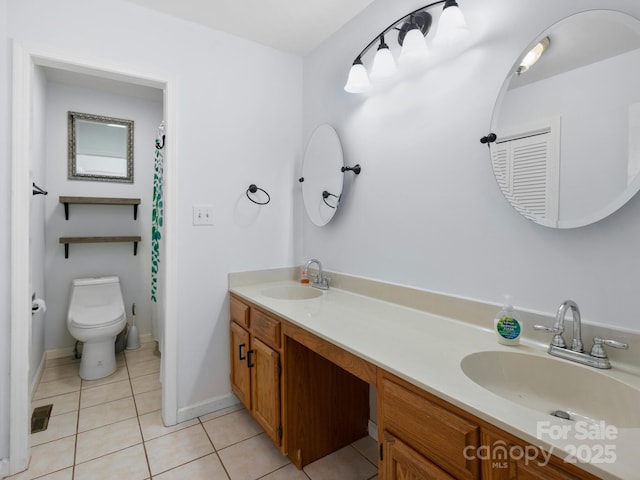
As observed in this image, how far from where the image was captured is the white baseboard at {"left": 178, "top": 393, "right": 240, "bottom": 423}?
196 cm

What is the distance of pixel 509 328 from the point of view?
1.07m

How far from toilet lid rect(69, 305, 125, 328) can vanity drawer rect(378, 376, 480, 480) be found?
2.34 metres

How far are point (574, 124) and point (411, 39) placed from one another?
29.9 inches

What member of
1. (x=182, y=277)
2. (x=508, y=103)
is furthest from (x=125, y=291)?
(x=508, y=103)

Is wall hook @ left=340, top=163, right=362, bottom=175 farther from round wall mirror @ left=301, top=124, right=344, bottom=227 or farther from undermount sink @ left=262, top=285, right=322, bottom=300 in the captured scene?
undermount sink @ left=262, top=285, right=322, bottom=300

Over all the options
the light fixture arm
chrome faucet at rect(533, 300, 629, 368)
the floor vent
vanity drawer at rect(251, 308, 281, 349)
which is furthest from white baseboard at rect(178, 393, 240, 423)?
the light fixture arm

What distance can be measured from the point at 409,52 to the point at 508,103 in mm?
520

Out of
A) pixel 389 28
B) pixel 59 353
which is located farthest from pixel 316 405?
pixel 59 353

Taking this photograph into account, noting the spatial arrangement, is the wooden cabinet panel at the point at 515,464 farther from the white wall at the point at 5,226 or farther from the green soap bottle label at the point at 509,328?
the white wall at the point at 5,226

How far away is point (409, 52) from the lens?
4.69 feet

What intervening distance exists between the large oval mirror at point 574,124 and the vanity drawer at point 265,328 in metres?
1.14

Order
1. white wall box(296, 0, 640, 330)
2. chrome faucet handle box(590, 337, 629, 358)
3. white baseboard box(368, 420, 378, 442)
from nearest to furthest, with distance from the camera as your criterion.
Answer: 1. chrome faucet handle box(590, 337, 629, 358)
2. white wall box(296, 0, 640, 330)
3. white baseboard box(368, 420, 378, 442)

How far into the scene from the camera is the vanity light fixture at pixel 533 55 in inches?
41.9

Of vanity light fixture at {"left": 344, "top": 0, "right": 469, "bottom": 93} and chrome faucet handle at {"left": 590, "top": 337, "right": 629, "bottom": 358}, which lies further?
vanity light fixture at {"left": 344, "top": 0, "right": 469, "bottom": 93}
